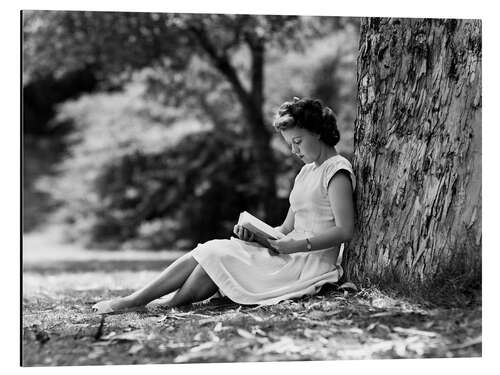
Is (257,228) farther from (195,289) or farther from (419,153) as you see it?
(419,153)

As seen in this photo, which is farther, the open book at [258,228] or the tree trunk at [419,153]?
the open book at [258,228]

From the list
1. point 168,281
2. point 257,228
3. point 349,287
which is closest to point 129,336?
point 168,281

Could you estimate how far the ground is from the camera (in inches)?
122

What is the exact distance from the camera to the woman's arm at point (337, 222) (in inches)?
137

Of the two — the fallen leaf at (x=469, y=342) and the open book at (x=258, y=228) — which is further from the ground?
the open book at (x=258, y=228)

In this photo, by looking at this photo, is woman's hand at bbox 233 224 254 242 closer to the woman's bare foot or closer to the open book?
the open book

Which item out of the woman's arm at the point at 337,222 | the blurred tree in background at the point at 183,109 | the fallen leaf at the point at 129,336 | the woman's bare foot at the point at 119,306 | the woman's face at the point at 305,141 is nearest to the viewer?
the fallen leaf at the point at 129,336

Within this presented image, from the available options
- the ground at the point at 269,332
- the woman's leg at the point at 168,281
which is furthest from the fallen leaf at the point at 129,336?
the woman's leg at the point at 168,281

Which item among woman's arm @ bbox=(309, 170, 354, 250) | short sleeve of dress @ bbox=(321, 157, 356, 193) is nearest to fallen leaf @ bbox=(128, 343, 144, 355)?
woman's arm @ bbox=(309, 170, 354, 250)

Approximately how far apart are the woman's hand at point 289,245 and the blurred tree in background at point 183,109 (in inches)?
184

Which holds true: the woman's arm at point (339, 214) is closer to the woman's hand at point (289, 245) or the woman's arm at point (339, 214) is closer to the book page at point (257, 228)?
the woman's hand at point (289, 245)

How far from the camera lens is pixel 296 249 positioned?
3525mm

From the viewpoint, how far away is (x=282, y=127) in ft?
11.7
